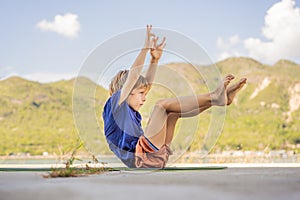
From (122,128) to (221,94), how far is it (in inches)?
36.1

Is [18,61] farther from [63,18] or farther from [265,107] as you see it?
[265,107]

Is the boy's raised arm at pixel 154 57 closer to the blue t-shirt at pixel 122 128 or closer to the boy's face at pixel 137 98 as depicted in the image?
the boy's face at pixel 137 98

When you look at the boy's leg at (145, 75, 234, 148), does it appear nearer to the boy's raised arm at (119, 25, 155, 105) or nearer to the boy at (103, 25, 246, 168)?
the boy at (103, 25, 246, 168)

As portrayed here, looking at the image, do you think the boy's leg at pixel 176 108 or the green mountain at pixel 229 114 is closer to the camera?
the boy's leg at pixel 176 108

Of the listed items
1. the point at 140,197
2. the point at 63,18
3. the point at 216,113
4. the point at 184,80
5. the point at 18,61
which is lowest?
the point at 140,197

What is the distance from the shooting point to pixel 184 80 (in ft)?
14.6

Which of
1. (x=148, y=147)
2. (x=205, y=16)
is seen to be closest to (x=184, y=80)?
(x=148, y=147)

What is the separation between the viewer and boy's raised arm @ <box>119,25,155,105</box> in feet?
12.0

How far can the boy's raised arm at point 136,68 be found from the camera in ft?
12.0

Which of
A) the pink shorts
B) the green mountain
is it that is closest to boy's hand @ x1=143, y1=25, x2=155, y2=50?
the pink shorts

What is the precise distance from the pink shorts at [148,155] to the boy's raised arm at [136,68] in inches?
16.7

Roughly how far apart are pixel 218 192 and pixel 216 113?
Answer: 227cm

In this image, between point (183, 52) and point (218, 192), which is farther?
point (183, 52)

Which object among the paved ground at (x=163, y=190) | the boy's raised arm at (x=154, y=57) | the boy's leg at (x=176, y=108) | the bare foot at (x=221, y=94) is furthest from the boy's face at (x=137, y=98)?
the paved ground at (x=163, y=190)
